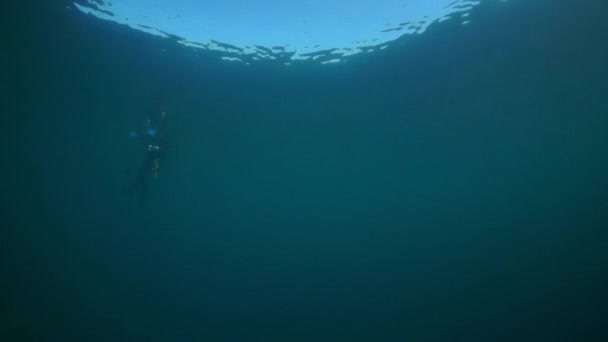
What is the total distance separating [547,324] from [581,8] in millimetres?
19382

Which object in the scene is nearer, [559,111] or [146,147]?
[559,111]

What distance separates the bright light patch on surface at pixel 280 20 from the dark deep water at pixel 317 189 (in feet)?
3.47

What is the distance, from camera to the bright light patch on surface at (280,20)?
39.7ft

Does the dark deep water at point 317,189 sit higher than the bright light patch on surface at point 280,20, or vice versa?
the bright light patch on surface at point 280,20

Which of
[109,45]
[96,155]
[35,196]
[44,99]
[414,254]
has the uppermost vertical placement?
[109,45]

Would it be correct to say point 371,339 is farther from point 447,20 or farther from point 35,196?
point 35,196

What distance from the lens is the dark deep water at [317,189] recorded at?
1559 cm

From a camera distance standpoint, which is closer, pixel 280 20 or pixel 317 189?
pixel 280 20

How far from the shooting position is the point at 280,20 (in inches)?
504

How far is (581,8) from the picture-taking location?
1280 centimetres

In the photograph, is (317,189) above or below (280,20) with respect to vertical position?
below

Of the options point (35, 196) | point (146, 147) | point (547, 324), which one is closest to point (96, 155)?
point (146, 147)

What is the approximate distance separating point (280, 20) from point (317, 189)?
16496 millimetres

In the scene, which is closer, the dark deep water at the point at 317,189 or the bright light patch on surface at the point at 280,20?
the bright light patch on surface at the point at 280,20
